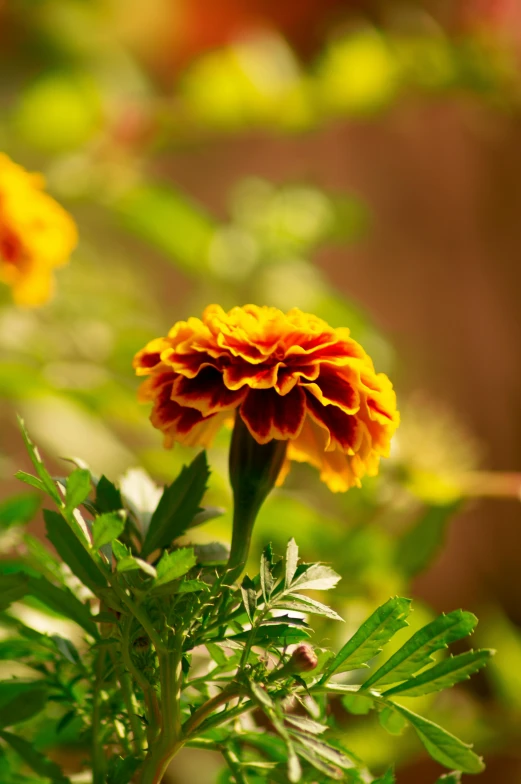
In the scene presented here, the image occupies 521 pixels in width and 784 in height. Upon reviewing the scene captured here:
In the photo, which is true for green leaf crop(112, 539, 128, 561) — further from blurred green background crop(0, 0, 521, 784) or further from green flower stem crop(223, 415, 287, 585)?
blurred green background crop(0, 0, 521, 784)

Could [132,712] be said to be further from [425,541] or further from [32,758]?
[425,541]

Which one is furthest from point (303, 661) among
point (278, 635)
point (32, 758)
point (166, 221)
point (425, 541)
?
point (166, 221)

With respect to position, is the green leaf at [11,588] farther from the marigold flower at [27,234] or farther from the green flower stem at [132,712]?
the marigold flower at [27,234]

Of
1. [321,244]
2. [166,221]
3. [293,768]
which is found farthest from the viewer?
[321,244]

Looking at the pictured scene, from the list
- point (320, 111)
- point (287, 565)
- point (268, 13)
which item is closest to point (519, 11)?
point (320, 111)

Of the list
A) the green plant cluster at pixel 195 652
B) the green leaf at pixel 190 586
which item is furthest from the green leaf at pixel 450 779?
the green leaf at pixel 190 586

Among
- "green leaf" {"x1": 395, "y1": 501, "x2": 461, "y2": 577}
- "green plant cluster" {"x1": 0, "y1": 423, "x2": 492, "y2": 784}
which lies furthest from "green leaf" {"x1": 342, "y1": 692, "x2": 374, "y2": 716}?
"green leaf" {"x1": 395, "y1": 501, "x2": 461, "y2": 577}

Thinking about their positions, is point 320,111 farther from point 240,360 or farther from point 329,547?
point 240,360
